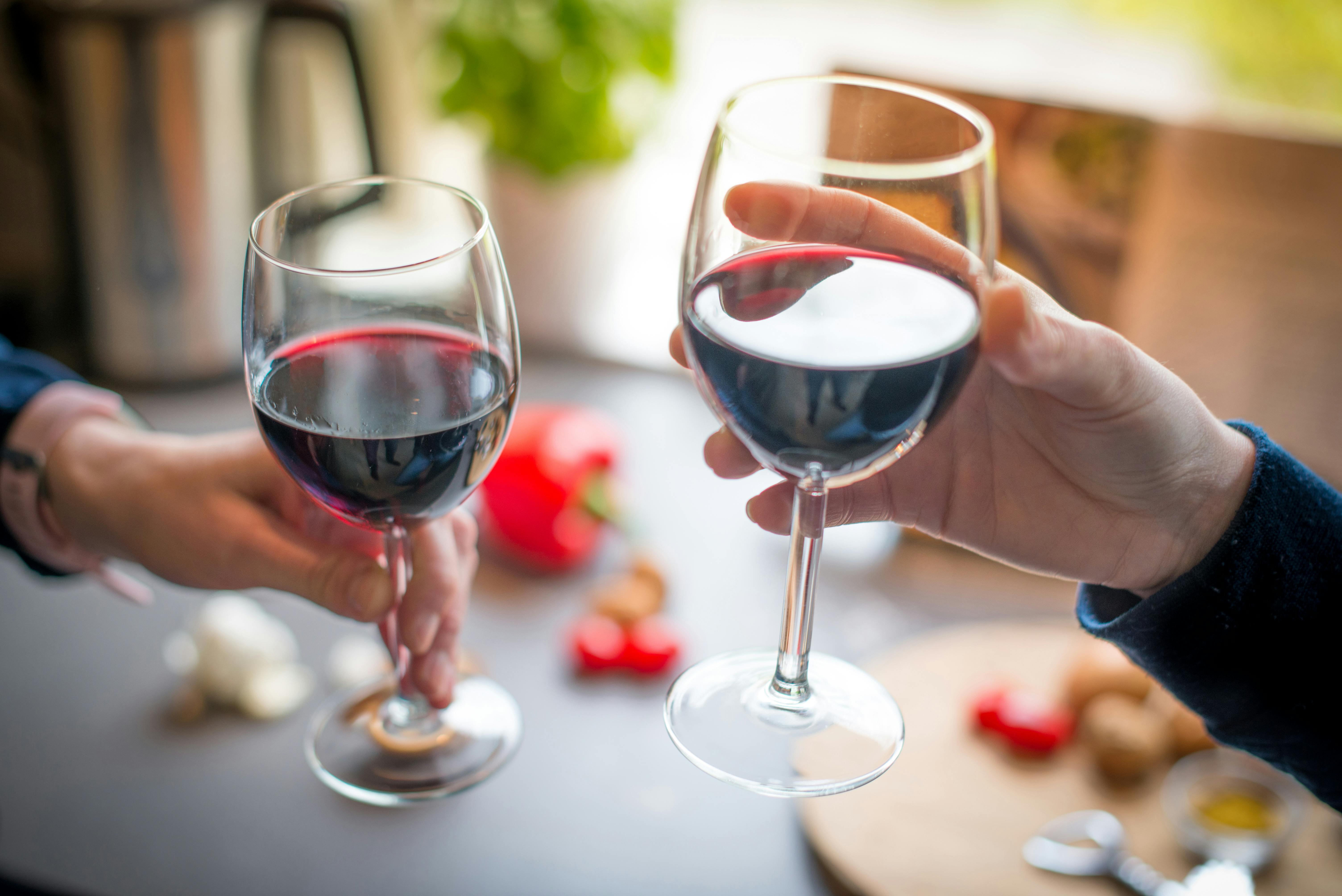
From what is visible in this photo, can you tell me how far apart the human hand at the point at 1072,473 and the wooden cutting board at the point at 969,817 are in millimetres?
259

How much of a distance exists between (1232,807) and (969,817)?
22 centimetres

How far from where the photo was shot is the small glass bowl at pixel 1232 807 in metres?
0.91

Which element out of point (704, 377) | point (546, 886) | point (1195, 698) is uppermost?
point (704, 377)

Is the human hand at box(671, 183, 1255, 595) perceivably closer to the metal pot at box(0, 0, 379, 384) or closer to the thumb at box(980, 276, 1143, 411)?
the thumb at box(980, 276, 1143, 411)

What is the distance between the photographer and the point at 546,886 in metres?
0.90

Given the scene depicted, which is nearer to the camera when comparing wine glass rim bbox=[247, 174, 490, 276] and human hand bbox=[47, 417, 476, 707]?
wine glass rim bbox=[247, 174, 490, 276]

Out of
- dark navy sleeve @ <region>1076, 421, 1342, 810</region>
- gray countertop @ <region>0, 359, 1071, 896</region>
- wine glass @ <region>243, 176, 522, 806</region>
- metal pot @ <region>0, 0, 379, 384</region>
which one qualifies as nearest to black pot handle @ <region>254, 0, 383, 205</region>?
metal pot @ <region>0, 0, 379, 384</region>

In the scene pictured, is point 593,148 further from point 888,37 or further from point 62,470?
point 62,470

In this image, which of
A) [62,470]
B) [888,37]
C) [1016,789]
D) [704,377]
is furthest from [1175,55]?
[62,470]

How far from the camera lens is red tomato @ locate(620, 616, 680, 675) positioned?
1101 mm

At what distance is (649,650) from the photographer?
3.61 feet

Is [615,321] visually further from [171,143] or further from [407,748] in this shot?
[407,748]

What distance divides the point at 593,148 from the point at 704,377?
38.5 inches

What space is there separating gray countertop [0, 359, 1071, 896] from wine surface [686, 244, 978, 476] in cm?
52
